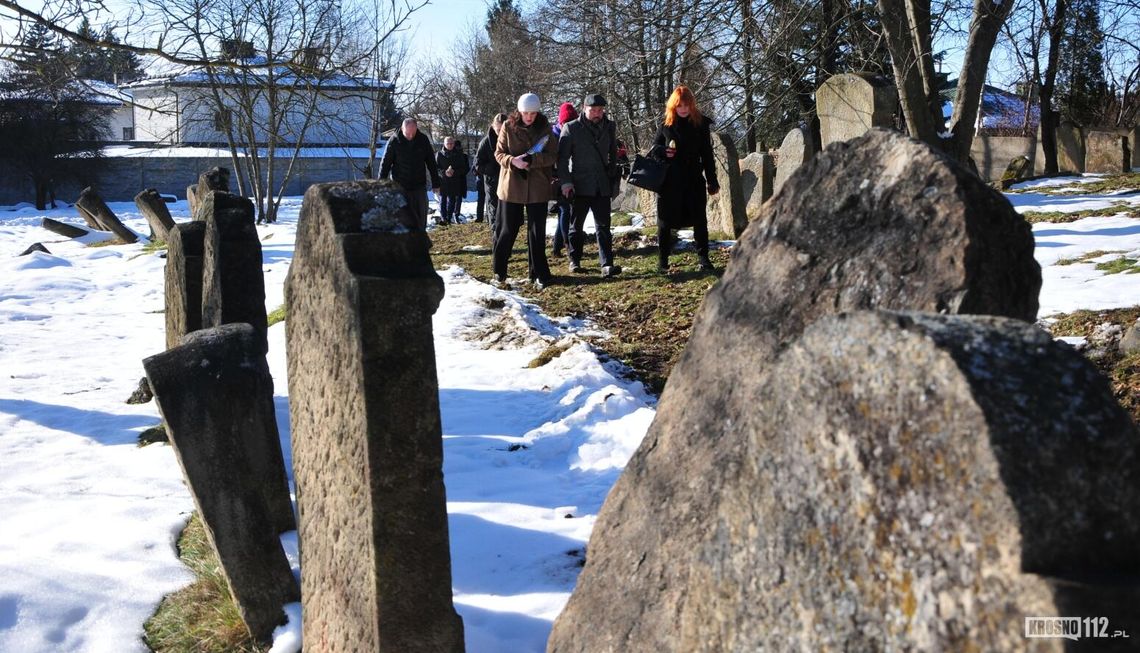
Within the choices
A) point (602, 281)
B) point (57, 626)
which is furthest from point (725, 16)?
point (57, 626)

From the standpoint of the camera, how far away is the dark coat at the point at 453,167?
1942 cm

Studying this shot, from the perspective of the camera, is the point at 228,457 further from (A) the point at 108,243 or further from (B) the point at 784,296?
(A) the point at 108,243

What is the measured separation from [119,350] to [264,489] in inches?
275

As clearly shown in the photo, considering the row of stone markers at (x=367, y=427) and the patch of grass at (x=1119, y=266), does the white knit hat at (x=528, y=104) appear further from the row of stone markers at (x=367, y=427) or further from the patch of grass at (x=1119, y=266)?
the row of stone markers at (x=367, y=427)

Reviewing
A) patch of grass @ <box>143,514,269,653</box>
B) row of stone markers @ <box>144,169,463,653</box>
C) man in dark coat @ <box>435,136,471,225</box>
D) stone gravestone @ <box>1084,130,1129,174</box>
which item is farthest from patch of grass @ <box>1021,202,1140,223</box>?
stone gravestone @ <box>1084,130,1129,174</box>

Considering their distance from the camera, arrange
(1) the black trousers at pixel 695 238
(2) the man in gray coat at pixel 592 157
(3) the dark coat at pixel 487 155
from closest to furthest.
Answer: (1) the black trousers at pixel 695 238
(2) the man in gray coat at pixel 592 157
(3) the dark coat at pixel 487 155

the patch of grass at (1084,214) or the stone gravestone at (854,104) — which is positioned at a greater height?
the stone gravestone at (854,104)

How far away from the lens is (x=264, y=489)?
164 inches

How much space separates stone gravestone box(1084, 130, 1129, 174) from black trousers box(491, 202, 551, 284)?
17.2 meters

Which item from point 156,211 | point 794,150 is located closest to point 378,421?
point 794,150

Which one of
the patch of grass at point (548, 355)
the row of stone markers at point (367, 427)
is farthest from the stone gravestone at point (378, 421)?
the patch of grass at point (548, 355)

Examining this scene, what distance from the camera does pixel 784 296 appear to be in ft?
7.45

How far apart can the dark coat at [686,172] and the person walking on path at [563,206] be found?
1162 millimetres

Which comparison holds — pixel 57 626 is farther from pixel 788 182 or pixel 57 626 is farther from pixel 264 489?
pixel 788 182
